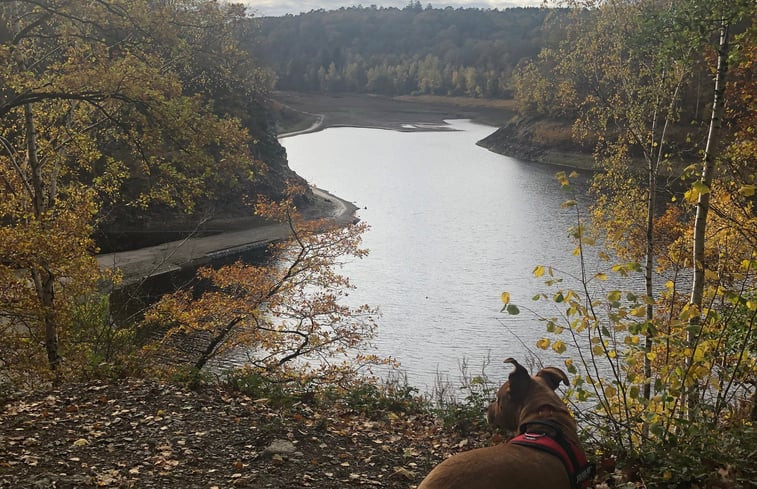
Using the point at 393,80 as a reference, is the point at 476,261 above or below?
below

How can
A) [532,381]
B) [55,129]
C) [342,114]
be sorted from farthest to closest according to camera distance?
[342,114] < [55,129] < [532,381]

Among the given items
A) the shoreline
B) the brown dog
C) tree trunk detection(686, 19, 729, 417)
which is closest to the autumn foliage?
tree trunk detection(686, 19, 729, 417)

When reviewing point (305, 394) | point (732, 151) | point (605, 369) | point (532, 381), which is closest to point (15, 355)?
point (305, 394)

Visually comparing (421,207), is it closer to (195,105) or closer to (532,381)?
(195,105)

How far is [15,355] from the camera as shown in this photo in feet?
35.9

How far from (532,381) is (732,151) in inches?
470

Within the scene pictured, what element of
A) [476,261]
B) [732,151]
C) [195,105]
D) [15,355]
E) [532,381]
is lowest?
[476,261]

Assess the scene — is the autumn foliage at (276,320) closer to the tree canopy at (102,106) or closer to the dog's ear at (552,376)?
the tree canopy at (102,106)

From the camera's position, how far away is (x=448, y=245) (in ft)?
152

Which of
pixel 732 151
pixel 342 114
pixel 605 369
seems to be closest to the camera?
pixel 732 151

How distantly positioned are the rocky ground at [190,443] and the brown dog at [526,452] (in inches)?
94.2

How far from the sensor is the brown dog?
3693mm

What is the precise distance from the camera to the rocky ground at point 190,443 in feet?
20.5

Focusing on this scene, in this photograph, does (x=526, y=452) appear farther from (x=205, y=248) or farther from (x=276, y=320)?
(x=205, y=248)
